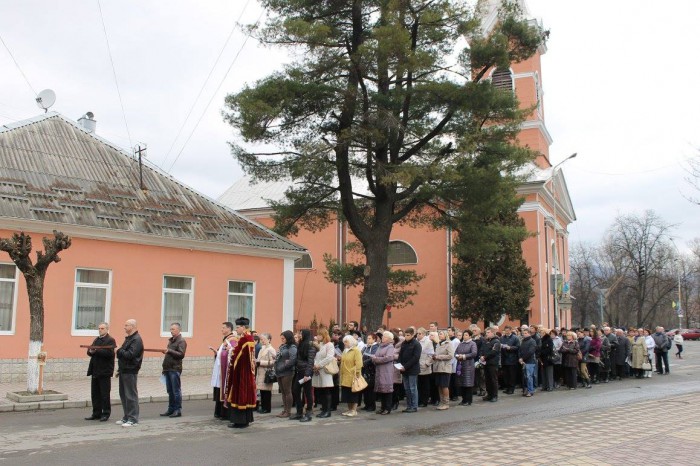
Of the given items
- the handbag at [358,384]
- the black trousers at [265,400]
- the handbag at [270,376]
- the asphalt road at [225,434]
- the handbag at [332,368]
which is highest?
the handbag at [332,368]

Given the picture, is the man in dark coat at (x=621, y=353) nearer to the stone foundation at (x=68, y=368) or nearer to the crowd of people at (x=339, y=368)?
the crowd of people at (x=339, y=368)

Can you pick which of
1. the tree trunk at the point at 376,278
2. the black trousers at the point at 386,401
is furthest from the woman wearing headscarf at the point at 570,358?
the black trousers at the point at 386,401

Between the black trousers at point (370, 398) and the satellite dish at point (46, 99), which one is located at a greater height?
the satellite dish at point (46, 99)

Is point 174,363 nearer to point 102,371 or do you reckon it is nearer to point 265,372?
point 102,371

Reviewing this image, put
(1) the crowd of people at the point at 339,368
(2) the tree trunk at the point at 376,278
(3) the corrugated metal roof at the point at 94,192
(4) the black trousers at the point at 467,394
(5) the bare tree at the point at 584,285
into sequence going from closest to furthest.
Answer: (1) the crowd of people at the point at 339,368, (4) the black trousers at the point at 467,394, (3) the corrugated metal roof at the point at 94,192, (2) the tree trunk at the point at 376,278, (5) the bare tree at the point at 584,285

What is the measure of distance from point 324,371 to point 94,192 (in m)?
10.6

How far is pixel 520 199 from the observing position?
21656 mm

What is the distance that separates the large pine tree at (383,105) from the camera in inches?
710

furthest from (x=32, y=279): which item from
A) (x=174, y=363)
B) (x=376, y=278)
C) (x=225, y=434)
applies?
(x=376, y=278)

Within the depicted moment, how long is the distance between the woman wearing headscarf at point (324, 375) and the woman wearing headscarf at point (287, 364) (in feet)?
1.73

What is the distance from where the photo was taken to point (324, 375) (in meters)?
12.4

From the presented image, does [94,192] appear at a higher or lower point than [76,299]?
higher

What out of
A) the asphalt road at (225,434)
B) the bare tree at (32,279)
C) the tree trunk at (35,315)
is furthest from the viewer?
the tree trunk at (35,315)

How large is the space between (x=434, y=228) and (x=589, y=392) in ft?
24.6
